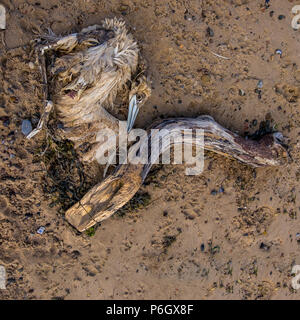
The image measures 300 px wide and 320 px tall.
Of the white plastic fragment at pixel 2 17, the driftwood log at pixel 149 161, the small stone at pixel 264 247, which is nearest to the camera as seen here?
the white plastic fragment at pixel 2 17

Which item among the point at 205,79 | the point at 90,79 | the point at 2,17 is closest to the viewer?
the point at 90,79

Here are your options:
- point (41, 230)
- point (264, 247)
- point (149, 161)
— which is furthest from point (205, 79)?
point (41, 230)

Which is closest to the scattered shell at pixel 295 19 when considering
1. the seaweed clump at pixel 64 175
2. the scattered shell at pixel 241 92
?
the scattered shell at pixel 241 92

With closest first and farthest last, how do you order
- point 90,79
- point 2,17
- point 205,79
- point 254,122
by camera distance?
point 90,79 < point 2,17 < point 205,79 < point 254,122

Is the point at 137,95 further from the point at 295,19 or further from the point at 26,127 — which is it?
the point at 295,19

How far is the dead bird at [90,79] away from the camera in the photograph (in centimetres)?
292

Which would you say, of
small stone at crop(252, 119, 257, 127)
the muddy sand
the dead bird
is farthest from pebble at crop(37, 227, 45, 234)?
small stone at crop(252, 119, 257, 127)

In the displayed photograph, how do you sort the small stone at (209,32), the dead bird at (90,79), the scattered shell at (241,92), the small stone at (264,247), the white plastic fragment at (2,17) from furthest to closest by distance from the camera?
the small stone at (264,247) → the scattered shell at (241,92) → the small stone at (209,32) → the white plastic fragment at (2,17) → the dead bird at (90,79)

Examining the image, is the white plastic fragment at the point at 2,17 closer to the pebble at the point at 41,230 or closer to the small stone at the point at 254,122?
the pebble at the point at 41,230

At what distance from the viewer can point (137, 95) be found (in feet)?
10.5

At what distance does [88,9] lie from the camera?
Answer: 3.21 metres

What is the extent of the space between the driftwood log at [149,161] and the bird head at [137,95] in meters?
0.26

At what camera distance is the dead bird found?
2916 mm

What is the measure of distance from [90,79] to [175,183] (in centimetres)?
152
